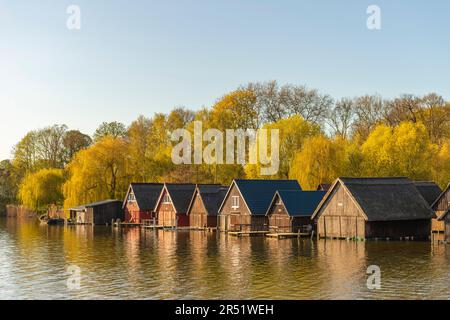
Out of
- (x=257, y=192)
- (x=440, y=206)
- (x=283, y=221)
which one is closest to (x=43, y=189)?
(x=257, y=192)

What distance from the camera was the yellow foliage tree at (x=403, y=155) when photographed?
86.2 metres

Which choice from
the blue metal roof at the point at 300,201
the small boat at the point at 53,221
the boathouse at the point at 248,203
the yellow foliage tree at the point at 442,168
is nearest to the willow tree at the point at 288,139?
the boathouse at the point at 248,203

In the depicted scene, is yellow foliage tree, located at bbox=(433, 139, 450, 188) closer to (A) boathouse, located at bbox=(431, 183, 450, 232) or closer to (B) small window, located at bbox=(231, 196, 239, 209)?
(A) boathouse, located at bbox=(431, 183, 450, 232)

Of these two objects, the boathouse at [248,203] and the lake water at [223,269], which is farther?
the boathouse at [248,203]

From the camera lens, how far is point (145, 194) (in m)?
95.8

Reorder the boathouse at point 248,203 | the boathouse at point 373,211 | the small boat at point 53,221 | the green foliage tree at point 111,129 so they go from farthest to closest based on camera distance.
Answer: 1. the green foliage tree at point 111,129
2. the small boat at point 53,221
3. the boathouse at point 248,203
4. the boathouse at point 373,211

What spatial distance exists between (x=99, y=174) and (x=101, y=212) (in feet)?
23.2

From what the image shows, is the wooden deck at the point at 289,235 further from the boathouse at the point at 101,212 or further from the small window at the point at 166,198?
the boathouse at the point at 101,212

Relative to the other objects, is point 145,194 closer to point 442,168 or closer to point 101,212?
point 101,212

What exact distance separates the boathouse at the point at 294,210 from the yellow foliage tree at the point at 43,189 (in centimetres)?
5663

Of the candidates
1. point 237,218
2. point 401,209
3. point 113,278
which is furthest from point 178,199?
point 113,278

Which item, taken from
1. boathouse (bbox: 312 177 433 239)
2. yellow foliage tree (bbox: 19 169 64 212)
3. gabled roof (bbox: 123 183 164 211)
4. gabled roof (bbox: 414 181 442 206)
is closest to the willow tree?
gabled roof (bbox: 123 183 164 211)
